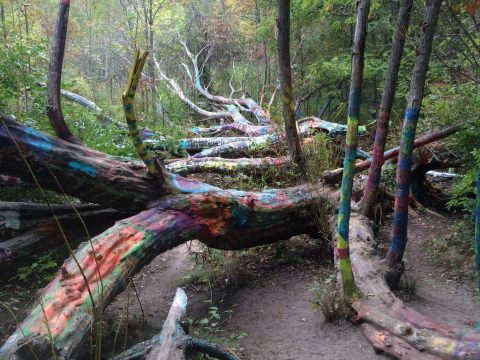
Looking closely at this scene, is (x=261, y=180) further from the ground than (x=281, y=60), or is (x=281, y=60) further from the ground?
(x=281, y=60)

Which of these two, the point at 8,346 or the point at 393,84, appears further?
the point at 393,84

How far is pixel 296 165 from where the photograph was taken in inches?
269

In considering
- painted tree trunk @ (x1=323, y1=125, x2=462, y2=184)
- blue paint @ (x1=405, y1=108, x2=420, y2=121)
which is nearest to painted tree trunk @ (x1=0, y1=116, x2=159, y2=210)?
blue paint @ (x1=405, y1=108, x2=420, y2=121)

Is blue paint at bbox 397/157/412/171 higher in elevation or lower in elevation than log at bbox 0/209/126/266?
higher

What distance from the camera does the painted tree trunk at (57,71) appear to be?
4.26 m

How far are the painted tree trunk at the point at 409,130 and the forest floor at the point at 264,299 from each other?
1.90 feet

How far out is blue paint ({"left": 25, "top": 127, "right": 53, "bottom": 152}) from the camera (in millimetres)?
3855

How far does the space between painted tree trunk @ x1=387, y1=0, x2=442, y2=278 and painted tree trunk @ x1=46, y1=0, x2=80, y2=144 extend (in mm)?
3573

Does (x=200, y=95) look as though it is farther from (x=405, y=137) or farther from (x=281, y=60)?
(x=405, y=137)

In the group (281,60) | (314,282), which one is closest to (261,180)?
(281,60)

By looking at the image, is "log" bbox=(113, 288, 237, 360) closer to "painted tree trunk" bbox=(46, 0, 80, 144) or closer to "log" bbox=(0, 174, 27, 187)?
"painted tree trunk" bbox=(46, 0, 80, 144)

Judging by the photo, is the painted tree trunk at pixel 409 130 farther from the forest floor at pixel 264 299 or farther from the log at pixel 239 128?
the log at pixel 239 128

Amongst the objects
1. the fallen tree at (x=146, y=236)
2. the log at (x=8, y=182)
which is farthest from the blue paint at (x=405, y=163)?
the log at (x=8, y=182)

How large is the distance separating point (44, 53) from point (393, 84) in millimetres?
5653
